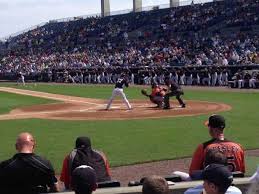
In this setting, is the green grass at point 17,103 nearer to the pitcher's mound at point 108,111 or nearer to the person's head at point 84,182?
the pitcher's mound at point 108,111

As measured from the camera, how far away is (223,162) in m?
6.15

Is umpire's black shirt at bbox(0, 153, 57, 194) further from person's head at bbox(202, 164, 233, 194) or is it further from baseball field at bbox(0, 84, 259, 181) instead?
baseball field at bbox(0, 84, 259, 181)

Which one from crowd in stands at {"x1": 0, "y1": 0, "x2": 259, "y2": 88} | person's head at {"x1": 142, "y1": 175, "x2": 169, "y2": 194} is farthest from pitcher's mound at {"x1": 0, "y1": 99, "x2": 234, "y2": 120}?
person's head at {"x1": 142, "y1": 175, "x2": 169, "y2": 194}

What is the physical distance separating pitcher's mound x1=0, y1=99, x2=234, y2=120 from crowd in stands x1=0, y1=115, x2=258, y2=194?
42.1 ft

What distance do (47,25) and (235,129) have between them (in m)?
75.7

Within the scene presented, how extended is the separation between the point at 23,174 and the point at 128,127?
11.4m

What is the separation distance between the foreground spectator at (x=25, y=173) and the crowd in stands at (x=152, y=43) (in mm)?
32886

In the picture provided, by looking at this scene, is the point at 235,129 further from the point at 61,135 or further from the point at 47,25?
the point at 47,25

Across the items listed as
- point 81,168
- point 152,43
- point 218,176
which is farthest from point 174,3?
point 218,176

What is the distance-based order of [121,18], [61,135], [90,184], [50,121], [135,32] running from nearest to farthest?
[90,184] → [61,135] → [50,121] → [135,32] → [121,18]

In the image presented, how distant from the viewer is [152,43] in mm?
54750

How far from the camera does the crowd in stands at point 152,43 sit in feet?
147

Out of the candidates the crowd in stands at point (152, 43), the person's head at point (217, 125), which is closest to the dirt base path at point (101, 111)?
the person's head at point (217, 125)

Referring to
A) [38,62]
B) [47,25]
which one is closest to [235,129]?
[38,62]
